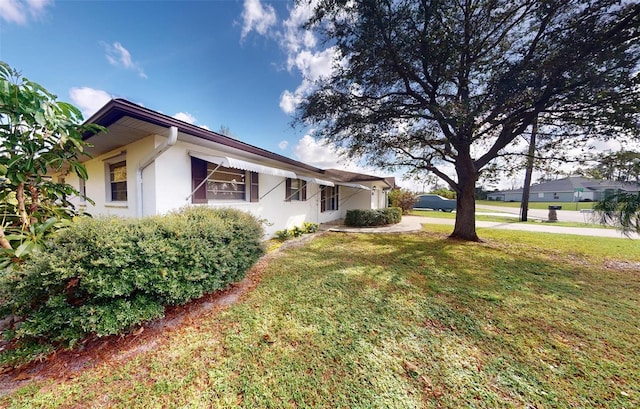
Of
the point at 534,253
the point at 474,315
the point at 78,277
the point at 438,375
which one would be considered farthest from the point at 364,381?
the point at 534,253

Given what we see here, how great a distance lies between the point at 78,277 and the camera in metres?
2.68

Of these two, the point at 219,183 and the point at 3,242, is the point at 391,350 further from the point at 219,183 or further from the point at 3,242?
the point at 219,183

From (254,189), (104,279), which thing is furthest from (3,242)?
(254,189)

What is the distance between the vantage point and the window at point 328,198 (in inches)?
591

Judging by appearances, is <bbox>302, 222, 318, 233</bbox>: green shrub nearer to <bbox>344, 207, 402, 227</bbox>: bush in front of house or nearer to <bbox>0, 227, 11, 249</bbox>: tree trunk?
<bbox>344, 207, 402, 227</bbox>: bush in front of house

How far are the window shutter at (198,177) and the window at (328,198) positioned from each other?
8491 mm

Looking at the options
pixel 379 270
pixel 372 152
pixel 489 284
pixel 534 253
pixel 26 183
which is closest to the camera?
pixel 26 183

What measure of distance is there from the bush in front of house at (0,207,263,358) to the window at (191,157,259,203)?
294 centimetres

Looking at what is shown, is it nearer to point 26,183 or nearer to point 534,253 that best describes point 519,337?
point 534,253

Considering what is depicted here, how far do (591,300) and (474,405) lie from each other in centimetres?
485

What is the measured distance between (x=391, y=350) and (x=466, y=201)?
9.55 metres

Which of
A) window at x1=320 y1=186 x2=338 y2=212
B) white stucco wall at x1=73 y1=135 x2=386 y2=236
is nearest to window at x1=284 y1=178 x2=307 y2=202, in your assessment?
white stucco wall at x1=73 y1=135 x2=386 y2=236

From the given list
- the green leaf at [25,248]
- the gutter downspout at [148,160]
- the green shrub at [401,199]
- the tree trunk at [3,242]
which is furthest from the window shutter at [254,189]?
the green shrub at [401,199]

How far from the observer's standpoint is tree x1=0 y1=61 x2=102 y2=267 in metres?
3.19
